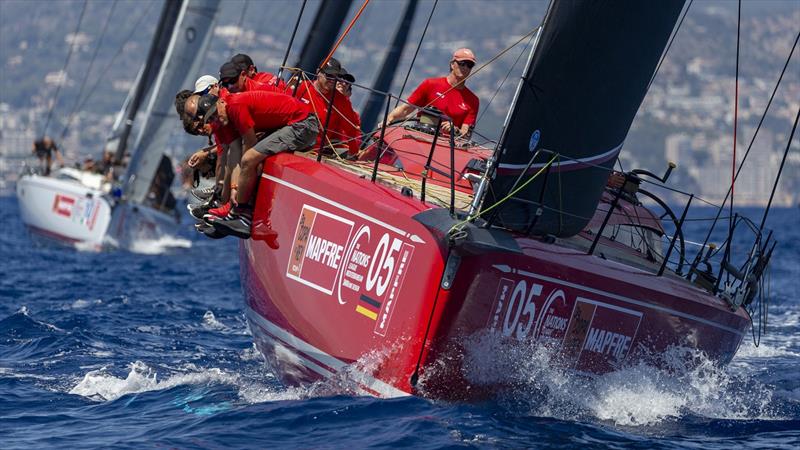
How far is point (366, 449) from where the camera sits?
208 inches

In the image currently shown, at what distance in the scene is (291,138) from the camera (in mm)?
6570

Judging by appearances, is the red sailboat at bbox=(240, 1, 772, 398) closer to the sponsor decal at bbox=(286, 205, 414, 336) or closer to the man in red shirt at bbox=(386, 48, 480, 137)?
the sponsor decal at bbox=(286, 205, 414, 336)

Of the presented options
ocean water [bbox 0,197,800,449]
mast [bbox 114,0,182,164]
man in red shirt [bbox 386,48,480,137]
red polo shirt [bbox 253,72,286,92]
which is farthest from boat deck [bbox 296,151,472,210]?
mast [bbox 114,0,182,164]

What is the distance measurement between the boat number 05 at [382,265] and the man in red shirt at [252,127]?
81cm

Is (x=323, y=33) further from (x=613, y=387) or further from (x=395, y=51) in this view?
(x=613, y=387)

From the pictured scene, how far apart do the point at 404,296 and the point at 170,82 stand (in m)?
13.7

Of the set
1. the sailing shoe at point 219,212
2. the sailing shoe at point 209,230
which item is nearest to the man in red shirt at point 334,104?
the sailing shoe at point 219,212

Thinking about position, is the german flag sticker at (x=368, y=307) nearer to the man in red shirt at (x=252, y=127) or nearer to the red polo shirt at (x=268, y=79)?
the man in red shirt at (x=252, y=127)

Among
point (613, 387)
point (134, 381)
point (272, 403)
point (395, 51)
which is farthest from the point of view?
point (395, 51)

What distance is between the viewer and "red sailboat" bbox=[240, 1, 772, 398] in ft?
18.6

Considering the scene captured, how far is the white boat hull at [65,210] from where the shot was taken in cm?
1881

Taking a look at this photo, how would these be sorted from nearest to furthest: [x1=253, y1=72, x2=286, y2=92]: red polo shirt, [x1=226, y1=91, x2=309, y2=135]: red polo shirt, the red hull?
the red hull
[x1=226, y1=91, x2=309, y2=135]: red polo shirt
[x1=253, y1=72, x2=286, y2=92]: red polo shirt

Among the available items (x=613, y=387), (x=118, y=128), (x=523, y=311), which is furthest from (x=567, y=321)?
(x=118, y=128)

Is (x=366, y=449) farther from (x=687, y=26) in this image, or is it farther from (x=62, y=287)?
(x=687, y=26)
